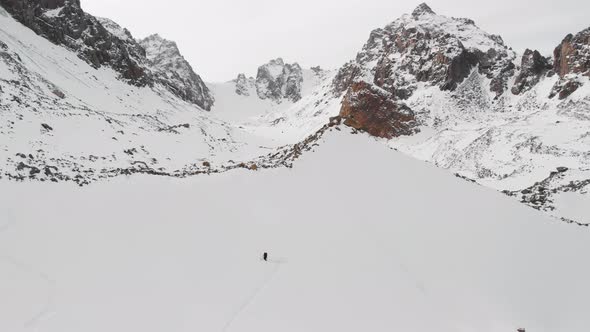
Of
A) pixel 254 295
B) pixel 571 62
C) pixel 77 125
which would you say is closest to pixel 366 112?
pixel 571 62

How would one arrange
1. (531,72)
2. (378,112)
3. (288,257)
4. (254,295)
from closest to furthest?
(254,295) → (288,257) → (378,112) → (531,72)

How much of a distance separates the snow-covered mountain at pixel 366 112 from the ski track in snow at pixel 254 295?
886 cm

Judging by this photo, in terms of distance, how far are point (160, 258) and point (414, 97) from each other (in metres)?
80.8

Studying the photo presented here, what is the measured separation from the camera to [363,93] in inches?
2948

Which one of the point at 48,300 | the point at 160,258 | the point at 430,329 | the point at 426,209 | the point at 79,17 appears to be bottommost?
the point at 48,300

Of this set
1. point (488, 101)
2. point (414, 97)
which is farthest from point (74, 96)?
point (488, 101)

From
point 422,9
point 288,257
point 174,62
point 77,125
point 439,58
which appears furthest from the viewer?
point 174,62

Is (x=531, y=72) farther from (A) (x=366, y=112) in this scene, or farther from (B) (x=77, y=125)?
(B) (x=77, y=125)

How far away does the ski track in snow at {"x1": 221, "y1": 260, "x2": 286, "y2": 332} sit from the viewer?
1069 centimetres

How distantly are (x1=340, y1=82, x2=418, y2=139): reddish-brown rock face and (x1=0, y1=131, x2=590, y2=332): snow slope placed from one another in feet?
172

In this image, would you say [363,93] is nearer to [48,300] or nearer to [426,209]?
[426,209]

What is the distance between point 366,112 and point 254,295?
64396 mm

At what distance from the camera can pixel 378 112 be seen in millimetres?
72875

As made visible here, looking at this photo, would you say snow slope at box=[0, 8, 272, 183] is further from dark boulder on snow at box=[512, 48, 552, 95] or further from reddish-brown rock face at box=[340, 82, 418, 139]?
dark boulder on snow at box=[512, 48, 552, 95]
